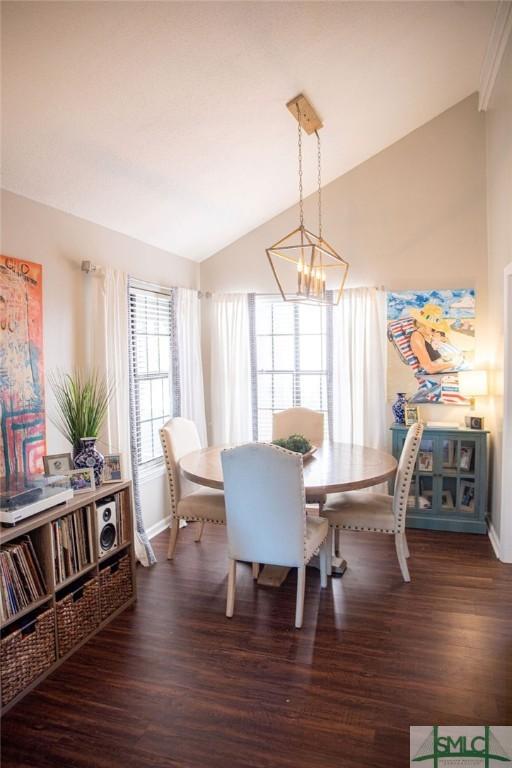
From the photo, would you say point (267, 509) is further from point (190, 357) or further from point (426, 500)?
point (190, 357)

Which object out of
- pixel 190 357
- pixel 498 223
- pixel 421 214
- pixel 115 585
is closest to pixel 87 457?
pixel 115 585

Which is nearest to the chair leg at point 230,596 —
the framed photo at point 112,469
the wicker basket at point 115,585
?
the wicker basket at point 115,585

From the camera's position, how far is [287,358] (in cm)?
519

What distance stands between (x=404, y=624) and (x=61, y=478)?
2004 millimetres

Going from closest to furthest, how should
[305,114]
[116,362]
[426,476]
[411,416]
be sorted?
[305,114] < [116,362] < [426,476] < [411,416]

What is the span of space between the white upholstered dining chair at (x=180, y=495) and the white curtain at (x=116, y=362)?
269mm

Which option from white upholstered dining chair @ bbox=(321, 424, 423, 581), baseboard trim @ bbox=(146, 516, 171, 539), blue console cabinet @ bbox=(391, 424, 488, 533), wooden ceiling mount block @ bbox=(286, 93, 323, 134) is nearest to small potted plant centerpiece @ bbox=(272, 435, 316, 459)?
white upholstered dining chair @ bbox=(321, 424, 423, 581)

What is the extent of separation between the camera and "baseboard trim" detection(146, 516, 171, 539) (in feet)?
14.2

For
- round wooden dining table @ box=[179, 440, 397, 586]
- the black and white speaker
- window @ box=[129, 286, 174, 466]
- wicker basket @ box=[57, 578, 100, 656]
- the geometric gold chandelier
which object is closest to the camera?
wicker basket @ box=[57, 578, 100, 656]

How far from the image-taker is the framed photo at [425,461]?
14.6 feet

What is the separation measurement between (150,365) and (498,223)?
2961mm

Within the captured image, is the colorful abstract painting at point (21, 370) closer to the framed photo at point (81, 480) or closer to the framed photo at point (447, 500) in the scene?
the framed photo at point (81, 480)

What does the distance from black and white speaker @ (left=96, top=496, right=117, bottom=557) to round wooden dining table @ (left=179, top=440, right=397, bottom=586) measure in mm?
516

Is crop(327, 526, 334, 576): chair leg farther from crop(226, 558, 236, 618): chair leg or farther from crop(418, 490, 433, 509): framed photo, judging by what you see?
crop(418, 490, 433, 509): framed photo
